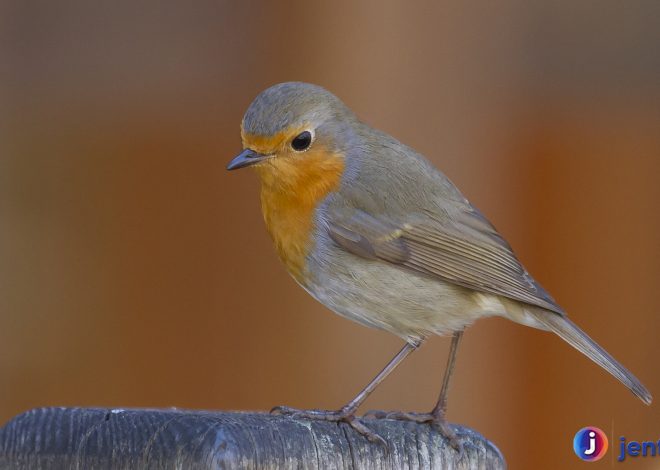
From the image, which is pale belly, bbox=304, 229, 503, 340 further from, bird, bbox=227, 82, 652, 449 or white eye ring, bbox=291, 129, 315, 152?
white eye ring, bbox=291, 129, 315, 152

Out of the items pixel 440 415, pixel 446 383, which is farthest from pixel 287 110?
pixel 440 415

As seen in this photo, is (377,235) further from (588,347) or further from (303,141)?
(588,347)

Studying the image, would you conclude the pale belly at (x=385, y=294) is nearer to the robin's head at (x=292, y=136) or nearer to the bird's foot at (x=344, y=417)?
the robin's head at (x=292, y=136)

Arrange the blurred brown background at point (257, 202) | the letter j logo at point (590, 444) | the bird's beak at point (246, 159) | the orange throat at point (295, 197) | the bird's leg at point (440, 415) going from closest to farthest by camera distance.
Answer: the bird's leg at point (440, 415) → the bird's beak at point (246, 159) → the orange throat at point (295, 197) → the letter j logo at point (590, 444) → the blurred brown background at point (257, 202)

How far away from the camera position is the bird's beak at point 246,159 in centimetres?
343

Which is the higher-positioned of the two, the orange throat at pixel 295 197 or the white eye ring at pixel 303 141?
the white eye ring at pixel 303 141

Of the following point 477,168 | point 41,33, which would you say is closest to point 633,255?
point 477,168

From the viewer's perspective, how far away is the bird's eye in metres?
3.57

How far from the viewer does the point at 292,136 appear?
3549 mm

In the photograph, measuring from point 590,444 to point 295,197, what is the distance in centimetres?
161

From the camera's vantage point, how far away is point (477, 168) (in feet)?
16.1

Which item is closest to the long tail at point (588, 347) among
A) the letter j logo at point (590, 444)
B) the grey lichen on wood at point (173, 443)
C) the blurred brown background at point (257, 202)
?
the letter j logo at point (590, 444)

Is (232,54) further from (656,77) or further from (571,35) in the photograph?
(656,77)

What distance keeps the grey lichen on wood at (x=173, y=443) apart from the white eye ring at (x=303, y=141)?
1471 millimetres
